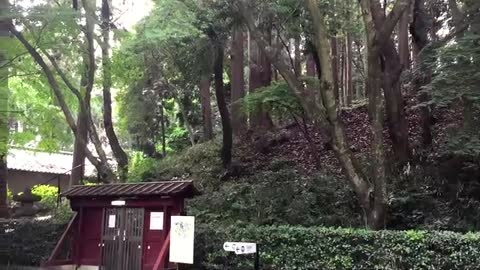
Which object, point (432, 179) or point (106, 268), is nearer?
point (106, 268)

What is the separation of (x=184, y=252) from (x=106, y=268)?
2.75 m

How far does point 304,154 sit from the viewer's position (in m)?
Result: 20.0

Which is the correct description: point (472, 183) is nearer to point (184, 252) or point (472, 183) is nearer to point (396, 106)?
point (396, 106)

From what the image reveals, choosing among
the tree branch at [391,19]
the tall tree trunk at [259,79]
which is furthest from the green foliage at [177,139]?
the tree branch at [391,19]

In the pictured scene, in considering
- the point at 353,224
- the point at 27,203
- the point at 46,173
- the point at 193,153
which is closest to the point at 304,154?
the point at 193,153

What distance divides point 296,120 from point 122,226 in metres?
7.06

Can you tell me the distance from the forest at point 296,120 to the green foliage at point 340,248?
0.02 m

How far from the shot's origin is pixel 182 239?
1091cm

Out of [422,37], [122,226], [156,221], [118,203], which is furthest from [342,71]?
[156,221]

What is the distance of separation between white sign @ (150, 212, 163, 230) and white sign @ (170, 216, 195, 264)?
26.9 inches

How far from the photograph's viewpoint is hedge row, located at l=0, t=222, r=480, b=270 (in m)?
9.63

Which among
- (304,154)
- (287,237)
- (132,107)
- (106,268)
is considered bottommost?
(106,268)

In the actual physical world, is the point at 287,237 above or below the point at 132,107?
below

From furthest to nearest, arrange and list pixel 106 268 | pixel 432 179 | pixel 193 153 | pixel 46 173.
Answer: pixel 46 173, pixel 193 153, pixel 432 179, pixel 106 268
